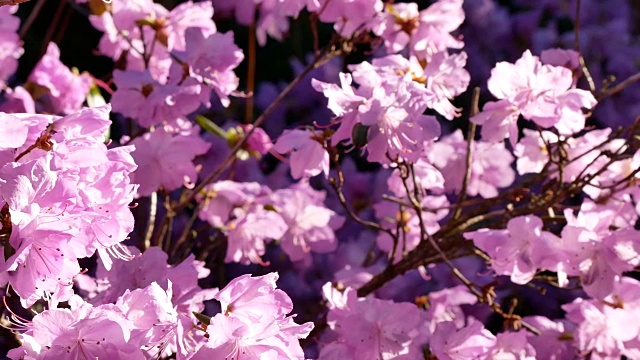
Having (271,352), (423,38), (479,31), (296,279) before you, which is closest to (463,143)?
(423,38)

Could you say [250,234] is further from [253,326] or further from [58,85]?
[253,326]

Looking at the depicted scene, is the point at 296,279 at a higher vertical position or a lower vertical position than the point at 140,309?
lower

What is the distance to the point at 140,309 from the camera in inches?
35.0

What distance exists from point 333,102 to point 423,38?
0.95ft

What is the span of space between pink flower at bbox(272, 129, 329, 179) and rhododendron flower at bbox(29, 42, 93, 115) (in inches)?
13.8

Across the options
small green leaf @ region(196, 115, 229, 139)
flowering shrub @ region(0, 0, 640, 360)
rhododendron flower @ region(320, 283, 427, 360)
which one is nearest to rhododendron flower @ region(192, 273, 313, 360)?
flowering shrub @ region(0, 0, 640, 360)

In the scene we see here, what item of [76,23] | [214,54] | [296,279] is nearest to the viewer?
[214,54]

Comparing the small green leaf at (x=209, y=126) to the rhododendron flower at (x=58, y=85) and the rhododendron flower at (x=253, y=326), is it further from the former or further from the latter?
the rhododendron flower at (x=253, y=326)

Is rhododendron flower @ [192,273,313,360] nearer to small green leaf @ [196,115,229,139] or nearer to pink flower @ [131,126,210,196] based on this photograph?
pink flower @ [131,126,210,196]

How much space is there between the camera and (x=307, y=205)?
1.45 meters

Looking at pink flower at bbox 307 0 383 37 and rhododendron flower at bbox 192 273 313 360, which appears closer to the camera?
rhododendron flower at bbox 192 273 313 360

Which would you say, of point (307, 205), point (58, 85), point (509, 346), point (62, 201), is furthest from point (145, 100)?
point (509, 346)

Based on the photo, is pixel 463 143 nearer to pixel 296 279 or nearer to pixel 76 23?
pixel 296 279

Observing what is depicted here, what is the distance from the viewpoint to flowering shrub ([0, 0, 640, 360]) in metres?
0.87
